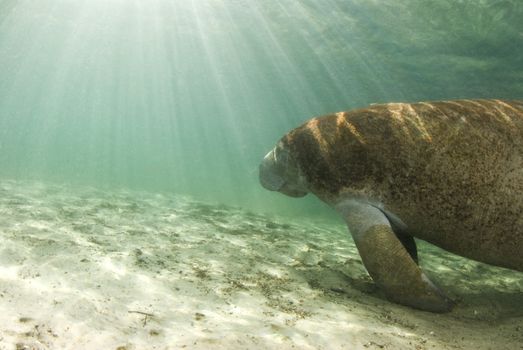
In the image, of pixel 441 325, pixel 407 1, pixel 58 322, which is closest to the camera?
pixel 58 322

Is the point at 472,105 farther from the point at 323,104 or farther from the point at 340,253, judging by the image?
the point at 323,104

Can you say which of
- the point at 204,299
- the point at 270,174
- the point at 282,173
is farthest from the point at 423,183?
the point at 204,299

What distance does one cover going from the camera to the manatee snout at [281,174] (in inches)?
170

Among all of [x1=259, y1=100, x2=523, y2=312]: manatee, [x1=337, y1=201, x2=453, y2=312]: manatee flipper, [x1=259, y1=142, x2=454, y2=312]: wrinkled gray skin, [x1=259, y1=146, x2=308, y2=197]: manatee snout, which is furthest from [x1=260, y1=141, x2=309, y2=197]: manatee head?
[x1=337, y1=201, x2=453, y2=312]: manatee flipper

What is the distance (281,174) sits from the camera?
14.9ft

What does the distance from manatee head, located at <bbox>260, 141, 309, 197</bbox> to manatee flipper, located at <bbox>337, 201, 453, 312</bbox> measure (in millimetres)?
1100

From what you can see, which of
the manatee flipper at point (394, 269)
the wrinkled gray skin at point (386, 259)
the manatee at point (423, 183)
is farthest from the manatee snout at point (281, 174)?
the manatee flipper at point (394, 269)

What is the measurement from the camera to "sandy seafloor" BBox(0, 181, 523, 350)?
219 cm

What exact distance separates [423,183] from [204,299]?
7.45ft

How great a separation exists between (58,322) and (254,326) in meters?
1.23

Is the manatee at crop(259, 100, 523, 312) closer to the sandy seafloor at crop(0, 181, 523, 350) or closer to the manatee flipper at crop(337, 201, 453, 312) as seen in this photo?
the manatee flipper at crop(337, 201, 453, 312)

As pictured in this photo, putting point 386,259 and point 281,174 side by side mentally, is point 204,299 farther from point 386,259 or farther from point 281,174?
point 281,174

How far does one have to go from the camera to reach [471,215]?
3270 mm

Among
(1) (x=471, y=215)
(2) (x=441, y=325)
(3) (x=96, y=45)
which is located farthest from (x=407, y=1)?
(3) (x=96, y=45)
